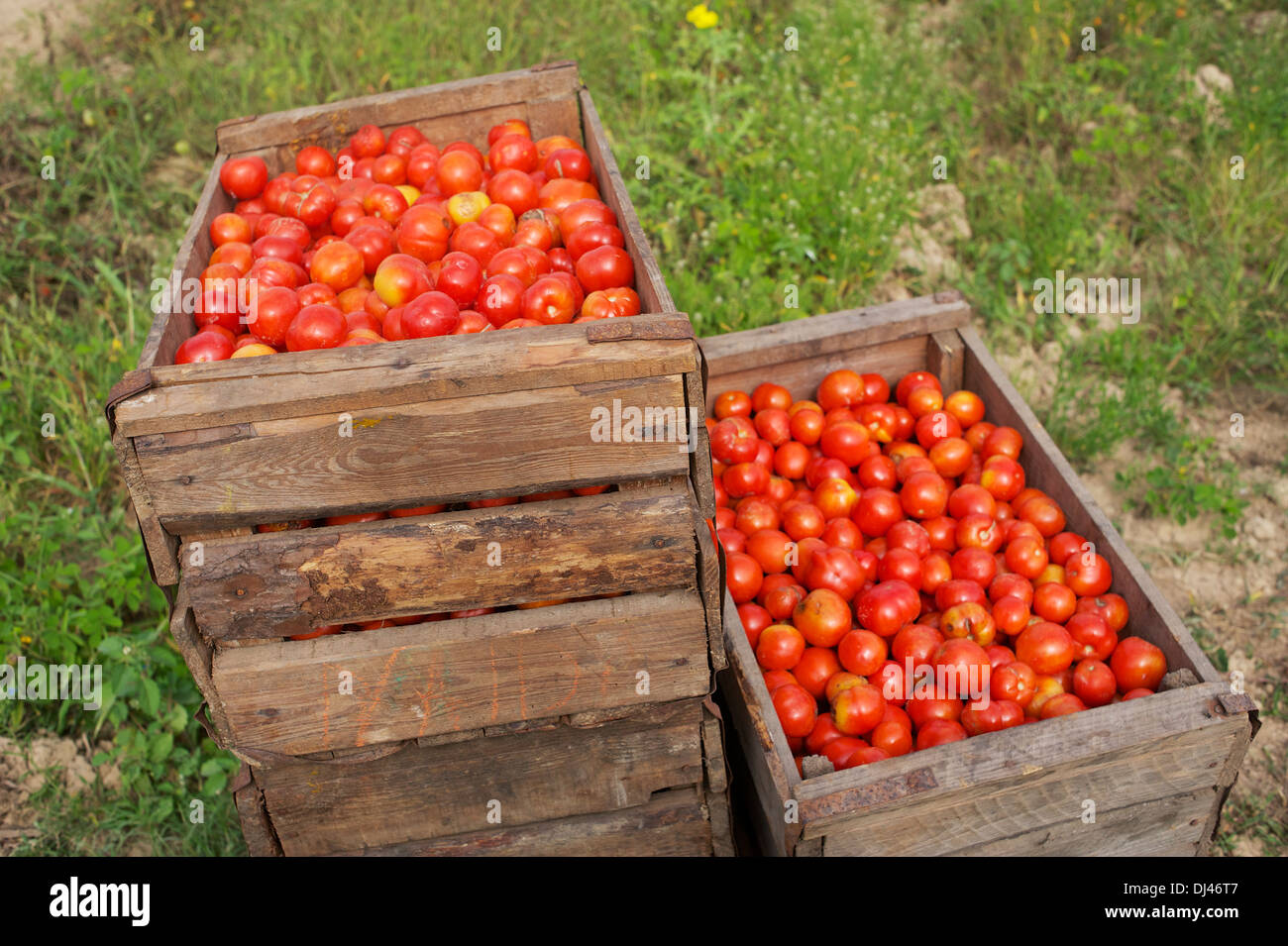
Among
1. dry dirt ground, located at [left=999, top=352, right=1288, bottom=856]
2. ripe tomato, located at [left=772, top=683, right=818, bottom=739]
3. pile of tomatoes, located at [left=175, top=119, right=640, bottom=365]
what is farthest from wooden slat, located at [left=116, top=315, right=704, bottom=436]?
dry dirt ground, located at [left=999, top=352, right=1288, bottom=856]

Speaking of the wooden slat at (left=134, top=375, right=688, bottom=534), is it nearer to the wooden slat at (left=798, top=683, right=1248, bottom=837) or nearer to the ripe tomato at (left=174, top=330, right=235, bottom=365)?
the ripe tomato at (left=174, top=330, right=235, bottom=365)

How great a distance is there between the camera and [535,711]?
2.24 metres

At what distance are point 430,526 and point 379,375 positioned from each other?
12.6 inches

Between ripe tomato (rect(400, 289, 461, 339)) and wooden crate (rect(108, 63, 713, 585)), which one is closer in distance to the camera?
wooden crate (rect(108, 63, 713, 585))

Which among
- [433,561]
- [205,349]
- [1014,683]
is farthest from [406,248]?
[1014,683]

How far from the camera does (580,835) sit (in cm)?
257

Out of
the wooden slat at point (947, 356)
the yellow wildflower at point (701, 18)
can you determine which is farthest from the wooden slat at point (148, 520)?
the yellow wildflower at point (701, 18)

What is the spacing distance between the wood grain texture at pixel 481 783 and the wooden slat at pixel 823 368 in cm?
155

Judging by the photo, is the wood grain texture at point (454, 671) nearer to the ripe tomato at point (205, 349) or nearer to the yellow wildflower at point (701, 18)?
the ripe tomato at point (205, 349)

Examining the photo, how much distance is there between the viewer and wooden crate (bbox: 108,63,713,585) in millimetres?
1901

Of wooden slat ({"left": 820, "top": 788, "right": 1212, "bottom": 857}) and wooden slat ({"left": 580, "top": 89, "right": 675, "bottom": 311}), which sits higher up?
wooden slat ({"left": 580, "top": 89, "right": 675, "bottom": 311})

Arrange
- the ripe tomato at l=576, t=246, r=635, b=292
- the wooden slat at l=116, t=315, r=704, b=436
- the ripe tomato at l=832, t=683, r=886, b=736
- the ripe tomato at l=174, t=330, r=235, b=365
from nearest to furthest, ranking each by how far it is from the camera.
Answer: the wooden slat at l=116, t=315, r=704, b=436
the ripe tomato at l=174, t=330, r=235, b=365
the ripe tomato at l=576, t=246, r=635, b=292
the ripe tomato at l=832, t=683, r=886, b=736

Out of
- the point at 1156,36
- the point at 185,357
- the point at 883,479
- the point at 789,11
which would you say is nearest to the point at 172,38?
the point at 789,11

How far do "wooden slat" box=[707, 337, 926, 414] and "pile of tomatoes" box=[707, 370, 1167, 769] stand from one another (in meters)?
0.07
